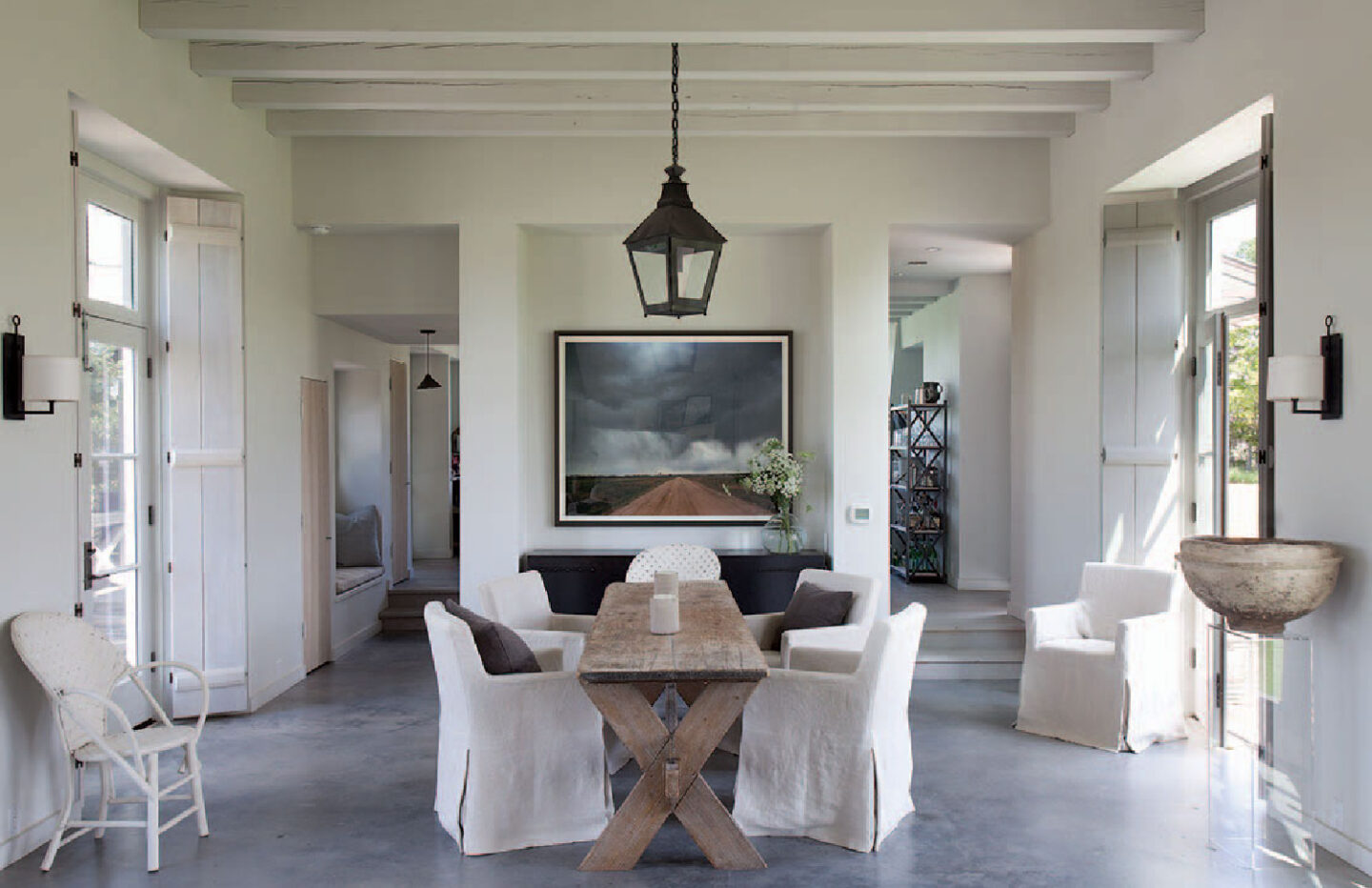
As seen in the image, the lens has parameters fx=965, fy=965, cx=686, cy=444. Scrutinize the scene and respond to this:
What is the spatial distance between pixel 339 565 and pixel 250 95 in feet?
13.1

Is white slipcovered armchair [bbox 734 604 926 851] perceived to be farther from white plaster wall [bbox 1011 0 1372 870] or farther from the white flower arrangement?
the white flower arrangement

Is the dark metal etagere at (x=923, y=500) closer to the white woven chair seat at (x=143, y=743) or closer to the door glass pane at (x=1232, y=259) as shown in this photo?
the door glass pane at (x=1232, y=259)

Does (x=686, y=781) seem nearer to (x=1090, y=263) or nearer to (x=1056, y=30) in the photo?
(x=1056, y=30)

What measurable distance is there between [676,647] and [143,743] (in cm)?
203

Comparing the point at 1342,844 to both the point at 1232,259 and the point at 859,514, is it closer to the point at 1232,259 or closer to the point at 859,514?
the point at 1232,259

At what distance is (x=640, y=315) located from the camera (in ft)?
22.1

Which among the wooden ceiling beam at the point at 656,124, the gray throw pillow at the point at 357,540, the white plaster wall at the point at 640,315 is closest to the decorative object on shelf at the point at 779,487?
the white plaster wall at the point at 640,315

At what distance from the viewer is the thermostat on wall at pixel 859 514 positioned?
6.26 meters

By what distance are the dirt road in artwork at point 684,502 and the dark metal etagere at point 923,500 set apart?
3.21 metres

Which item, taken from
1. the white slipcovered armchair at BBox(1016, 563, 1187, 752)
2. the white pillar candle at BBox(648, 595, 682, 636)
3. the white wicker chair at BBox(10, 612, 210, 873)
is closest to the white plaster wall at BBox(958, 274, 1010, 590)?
the white slipcovered armchair at BBox(1016, 563, 1187, 752)

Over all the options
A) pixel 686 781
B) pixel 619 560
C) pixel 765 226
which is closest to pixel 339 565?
pixel 619 560

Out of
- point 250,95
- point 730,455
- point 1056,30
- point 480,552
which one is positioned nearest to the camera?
point 1056,30

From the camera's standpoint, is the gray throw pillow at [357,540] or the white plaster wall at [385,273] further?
the gray throw pillow at [357,540]

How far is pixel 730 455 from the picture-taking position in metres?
6.69
